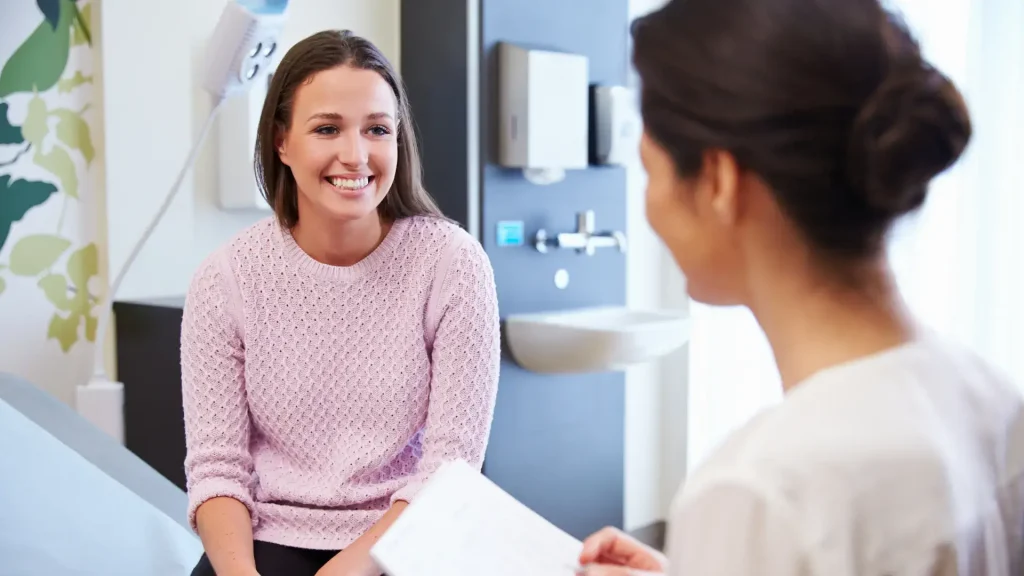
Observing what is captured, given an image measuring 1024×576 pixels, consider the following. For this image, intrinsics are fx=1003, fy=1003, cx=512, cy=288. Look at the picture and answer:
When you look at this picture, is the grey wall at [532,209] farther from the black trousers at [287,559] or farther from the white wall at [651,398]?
the black trousers at [287,559]

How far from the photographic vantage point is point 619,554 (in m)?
0.91

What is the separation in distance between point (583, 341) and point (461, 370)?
3.69 ft

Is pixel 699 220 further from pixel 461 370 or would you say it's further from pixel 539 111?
pixel 539 111

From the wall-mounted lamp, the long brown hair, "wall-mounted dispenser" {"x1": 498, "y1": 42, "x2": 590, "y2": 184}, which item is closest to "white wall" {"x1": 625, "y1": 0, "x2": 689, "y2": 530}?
"wall-mounted dispenser" {"x1": 498, "y1": 42, "x2": 590, "y2": 184}

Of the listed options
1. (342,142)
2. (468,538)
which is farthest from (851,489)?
(342,142)

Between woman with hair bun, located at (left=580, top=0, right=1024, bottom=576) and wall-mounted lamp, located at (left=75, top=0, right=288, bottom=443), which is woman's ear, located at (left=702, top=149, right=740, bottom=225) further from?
wall-mounted lamp, located at (left=75, top=0, right=288, bottom=443)

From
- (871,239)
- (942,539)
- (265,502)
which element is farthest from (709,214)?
(265,502)

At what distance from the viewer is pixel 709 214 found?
673 millimetres

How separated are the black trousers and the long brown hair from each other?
0.46 metres

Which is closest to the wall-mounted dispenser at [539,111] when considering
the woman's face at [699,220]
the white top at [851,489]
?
the woman's face at [699,220]

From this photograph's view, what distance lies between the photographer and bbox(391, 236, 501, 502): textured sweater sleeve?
1.36 m

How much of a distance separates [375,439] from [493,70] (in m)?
1.40

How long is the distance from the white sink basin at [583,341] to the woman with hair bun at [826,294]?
1.76m

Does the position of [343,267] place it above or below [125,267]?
above
